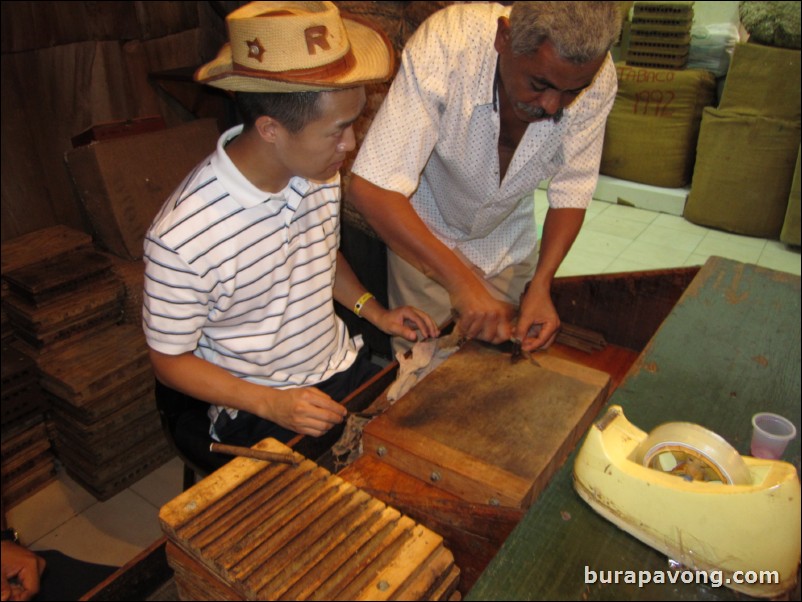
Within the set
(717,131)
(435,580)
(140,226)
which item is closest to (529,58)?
(435,580)

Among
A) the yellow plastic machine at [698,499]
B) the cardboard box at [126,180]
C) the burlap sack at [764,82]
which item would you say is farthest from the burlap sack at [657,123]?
→ the yellow plastic machine at [698,499]

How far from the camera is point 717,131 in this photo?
5.28m

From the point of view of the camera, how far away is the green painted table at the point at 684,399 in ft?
3.04

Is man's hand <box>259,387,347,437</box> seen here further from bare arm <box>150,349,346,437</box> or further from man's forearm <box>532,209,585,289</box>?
man's forearm <box>532,209,585,289</box>

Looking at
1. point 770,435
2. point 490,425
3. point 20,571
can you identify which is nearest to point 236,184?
point 490,425

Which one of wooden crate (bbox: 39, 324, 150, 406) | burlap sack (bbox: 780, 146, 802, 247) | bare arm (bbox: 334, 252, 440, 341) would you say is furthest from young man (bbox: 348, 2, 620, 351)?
→ burlap sack (bbox: 780, 146, 802, 247)

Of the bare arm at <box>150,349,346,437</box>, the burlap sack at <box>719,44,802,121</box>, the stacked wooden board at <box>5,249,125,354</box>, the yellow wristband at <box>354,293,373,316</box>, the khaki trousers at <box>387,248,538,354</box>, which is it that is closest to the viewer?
the bare arm at <box>150,349,346,437</box>

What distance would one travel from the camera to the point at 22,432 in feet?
9.14

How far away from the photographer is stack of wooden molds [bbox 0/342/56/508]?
8.78 ft

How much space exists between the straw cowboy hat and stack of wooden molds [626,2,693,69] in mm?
5118

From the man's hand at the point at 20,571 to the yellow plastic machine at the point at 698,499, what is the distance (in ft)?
4.34

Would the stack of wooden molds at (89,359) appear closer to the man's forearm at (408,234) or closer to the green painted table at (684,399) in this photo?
the man's forearm at (408,234)

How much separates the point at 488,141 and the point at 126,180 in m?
1.97

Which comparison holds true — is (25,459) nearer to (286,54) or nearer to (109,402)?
(109,402)
